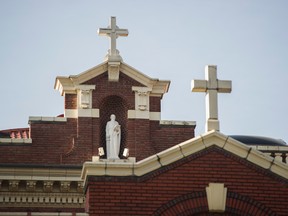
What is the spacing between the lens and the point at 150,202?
20.0 metres

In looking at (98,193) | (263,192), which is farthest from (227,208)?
(98,193)

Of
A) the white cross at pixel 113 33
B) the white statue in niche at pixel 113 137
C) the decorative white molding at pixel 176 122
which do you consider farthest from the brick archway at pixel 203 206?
the white cross at pixel 113 33

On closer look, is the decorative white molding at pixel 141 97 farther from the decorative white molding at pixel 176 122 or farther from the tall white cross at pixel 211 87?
the tall white cross at pixel 211 87

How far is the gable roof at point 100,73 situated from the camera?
34.4 metres

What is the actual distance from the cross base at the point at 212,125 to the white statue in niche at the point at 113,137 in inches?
491

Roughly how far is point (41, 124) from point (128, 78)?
10.5 feet

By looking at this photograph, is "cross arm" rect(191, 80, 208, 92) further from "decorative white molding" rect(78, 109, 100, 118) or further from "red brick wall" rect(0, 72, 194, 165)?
"decorative white molding" rect(78, 109, 100, 118)

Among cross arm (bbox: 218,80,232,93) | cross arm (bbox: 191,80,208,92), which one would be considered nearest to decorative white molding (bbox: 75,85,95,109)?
cross arm (bbox: 191,80,208,92)

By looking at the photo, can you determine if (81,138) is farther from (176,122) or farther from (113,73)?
(176,122)

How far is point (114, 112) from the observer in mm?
34938

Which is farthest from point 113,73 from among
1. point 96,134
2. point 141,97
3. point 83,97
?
point 96,134

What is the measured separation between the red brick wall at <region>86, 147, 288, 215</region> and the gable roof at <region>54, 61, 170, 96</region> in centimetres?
Result: 1410

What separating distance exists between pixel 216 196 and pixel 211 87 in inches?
102

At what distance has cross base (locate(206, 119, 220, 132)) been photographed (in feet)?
69.3
